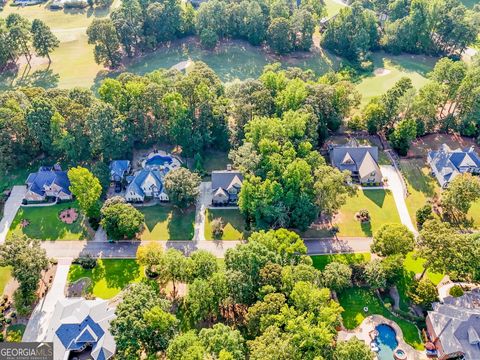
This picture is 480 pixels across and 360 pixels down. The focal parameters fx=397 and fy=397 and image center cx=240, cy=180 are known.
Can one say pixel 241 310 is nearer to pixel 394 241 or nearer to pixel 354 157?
pixel 394 241

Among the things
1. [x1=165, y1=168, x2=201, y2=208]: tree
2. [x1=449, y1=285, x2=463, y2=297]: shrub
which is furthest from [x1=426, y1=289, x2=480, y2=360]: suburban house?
[x1=165, y1=168, x2=201, y2=208]: tree

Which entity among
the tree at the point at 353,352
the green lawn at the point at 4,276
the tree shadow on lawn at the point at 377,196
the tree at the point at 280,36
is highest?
the tree at the point at 280,36

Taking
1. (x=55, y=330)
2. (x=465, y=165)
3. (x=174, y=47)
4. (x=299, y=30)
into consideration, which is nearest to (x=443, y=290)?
(x=465, y=165)

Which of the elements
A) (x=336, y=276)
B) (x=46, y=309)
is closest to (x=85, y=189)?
(x=46, y=309)

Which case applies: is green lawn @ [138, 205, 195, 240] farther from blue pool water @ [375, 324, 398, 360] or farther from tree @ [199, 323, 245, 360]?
blue pool water @ [375, 324, 398, 360]

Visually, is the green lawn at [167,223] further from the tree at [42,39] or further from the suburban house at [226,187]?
the tree at [42,39]

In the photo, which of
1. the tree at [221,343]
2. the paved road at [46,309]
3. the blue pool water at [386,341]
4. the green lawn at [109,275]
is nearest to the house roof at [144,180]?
the green lawn at [109,275]
